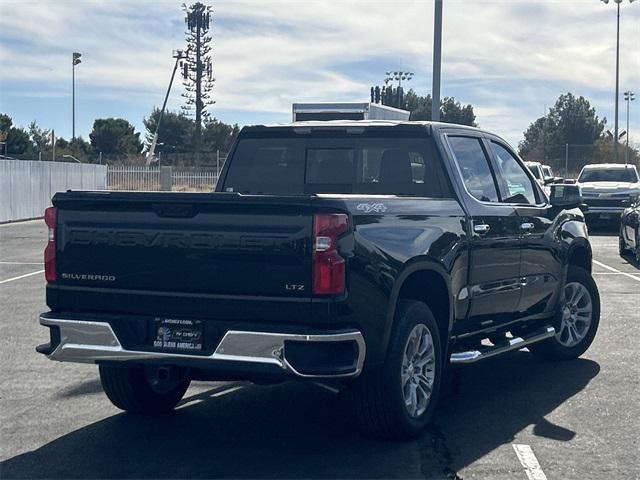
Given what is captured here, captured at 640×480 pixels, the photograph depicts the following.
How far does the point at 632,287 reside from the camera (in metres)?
15.2

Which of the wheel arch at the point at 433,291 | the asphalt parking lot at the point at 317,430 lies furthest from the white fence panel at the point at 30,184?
the wheel arch at the point at 433,291

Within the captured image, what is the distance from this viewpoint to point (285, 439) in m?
6.86

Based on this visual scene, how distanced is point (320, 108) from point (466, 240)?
15728 mm

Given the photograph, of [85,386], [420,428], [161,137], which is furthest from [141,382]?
[161,137]

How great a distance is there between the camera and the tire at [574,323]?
961cm

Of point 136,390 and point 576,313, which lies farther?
point 576,313

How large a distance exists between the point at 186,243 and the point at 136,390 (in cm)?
161

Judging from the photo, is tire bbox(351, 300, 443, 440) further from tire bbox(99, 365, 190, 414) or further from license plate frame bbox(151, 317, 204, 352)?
tire bbox(99, 365, 190, 414)

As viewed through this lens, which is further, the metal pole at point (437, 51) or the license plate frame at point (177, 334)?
the metal pole at point (437, 51)

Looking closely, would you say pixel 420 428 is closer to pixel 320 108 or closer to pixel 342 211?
pixel 342 211

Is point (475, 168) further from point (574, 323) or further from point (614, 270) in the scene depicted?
point (614, 270)

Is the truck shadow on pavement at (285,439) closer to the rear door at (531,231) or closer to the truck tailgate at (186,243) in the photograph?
the rear door at (531,231)

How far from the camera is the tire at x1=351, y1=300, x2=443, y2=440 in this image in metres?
6.46

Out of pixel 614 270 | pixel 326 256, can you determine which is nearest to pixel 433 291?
pixel 326 256
